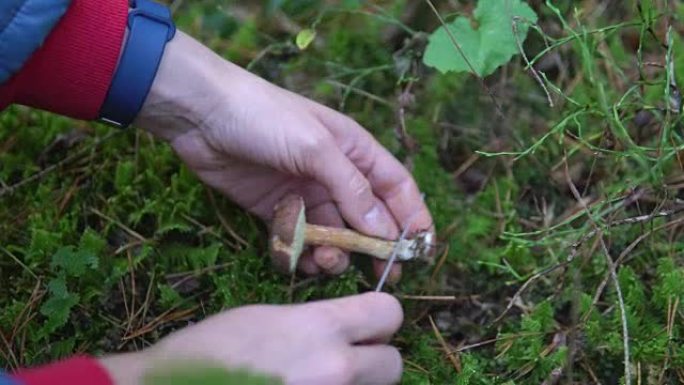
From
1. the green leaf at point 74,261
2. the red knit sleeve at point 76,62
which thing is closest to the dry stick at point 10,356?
the green leaf at point 74,261

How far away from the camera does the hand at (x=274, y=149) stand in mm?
1875

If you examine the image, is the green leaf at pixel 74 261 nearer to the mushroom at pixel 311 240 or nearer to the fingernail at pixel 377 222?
the mushroom at pixel 311 240

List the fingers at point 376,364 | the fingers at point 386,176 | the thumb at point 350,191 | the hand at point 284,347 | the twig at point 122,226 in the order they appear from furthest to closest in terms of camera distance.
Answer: the twig at point 122,226 → the fingers at point 386,176 → the thumb at point 350,191 → the fingers at point 376,364 → the hand at point 284,347

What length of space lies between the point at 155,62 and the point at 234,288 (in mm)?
543

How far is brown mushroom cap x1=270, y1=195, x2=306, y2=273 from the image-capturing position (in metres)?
1.85

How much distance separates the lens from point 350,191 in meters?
1.89

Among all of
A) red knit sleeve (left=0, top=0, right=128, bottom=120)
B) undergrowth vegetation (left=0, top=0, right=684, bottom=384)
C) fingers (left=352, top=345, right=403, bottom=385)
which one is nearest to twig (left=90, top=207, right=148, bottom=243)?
undergrowth vegetation (left=0, top=0, right=684, bottom=384)

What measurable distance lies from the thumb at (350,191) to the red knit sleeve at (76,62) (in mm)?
480

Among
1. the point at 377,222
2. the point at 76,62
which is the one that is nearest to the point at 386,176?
the point at 377,222

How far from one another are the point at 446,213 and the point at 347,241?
16.3 inches

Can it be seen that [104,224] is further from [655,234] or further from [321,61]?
[655,234]

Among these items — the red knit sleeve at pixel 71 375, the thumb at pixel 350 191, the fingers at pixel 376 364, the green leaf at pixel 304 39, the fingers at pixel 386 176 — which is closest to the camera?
the red knit sleeve at pixel 71 375

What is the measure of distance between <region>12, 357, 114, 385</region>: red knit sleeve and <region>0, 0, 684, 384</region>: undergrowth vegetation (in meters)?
0.55

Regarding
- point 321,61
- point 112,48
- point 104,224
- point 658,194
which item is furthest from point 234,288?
point 658,194
